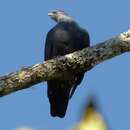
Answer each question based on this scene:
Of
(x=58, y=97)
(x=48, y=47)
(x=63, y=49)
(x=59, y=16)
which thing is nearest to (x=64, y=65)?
(x=58, y=97)

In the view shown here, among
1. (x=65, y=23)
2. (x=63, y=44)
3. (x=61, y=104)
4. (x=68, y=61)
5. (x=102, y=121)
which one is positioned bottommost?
(x=102, y=121)

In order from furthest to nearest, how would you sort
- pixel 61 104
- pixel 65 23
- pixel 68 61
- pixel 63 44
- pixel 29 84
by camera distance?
pixel 65 23 → pixel 63 44 → pixel 61 104 → pixel 68 61 → pixel 29 84

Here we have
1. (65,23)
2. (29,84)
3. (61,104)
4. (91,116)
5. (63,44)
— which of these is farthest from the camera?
(65,23)

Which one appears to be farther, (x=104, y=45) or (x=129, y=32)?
(x=129, y=32)

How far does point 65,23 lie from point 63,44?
0.82m

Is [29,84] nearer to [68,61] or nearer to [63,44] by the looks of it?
[68,61]

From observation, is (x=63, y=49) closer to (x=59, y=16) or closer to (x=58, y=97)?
(x=58, y=97)

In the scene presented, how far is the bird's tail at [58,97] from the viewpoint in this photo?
5.16m

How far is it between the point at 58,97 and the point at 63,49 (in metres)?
0.72

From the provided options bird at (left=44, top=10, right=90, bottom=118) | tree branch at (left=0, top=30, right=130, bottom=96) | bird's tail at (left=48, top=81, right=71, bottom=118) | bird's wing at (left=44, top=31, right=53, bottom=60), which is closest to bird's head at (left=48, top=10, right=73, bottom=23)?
bird at (left=44, top=10, right=90, bottom=118)

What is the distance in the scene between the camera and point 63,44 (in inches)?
220

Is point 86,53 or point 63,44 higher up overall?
point 63,44

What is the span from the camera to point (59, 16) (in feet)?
23.0

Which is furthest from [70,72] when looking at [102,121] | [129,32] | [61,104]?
[102,121]
